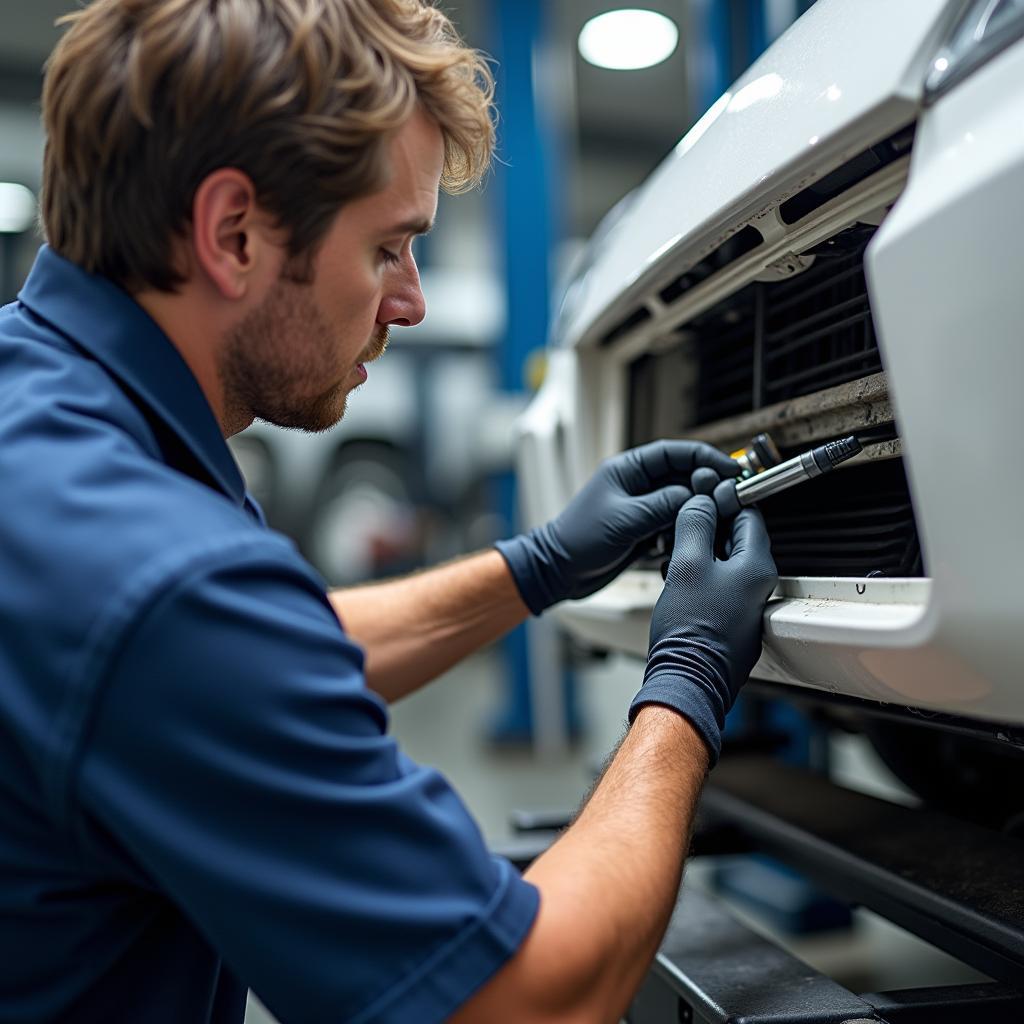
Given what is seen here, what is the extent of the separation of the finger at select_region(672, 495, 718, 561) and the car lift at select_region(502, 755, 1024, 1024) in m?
0.37

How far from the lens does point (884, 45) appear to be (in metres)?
0.67

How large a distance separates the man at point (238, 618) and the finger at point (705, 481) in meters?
0.06

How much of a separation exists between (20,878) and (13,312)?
0.42m

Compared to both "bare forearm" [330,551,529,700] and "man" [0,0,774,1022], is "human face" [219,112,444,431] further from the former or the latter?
"bare forearm" [330,551,529,700]

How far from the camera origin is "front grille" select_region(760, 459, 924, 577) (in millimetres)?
802

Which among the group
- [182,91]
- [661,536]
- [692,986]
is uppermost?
[182,91]

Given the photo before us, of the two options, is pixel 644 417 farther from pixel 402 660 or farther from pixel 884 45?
pixel 884 45

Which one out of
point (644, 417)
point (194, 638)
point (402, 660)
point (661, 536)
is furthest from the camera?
point (644, 417)

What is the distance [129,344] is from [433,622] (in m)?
0.62

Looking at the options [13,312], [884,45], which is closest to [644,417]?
[884,45]

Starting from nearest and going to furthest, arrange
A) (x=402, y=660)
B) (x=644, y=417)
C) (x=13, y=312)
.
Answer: (x=13, y=312)
(x=402, y=660)
(x=644, y=417)

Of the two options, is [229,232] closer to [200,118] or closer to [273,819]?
[200,118]

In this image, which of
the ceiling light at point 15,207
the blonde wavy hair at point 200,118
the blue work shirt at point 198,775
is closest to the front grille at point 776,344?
the blonde wavy hair at point 200,118

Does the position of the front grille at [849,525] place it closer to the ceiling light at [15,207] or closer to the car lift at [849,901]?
the car lift at [849,901]
